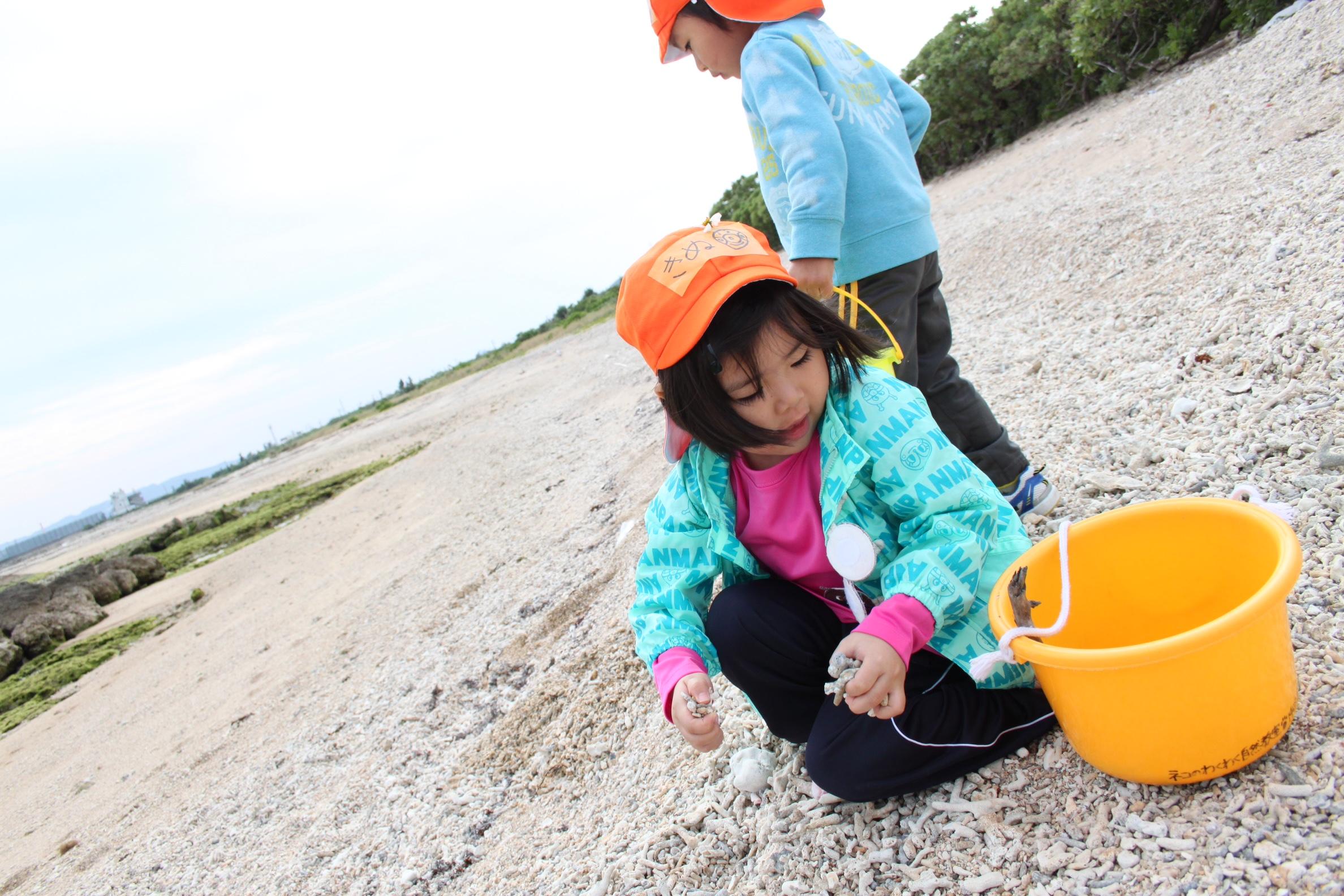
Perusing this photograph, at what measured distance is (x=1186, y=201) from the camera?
461 cm

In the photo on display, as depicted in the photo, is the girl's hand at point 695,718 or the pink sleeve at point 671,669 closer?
the girl's hand at point 695,718

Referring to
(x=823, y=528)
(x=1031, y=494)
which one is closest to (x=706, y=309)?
(x=823, y=528)

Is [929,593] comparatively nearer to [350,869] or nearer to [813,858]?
[813,858]

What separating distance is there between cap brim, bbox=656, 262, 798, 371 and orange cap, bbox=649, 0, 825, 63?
124 cm

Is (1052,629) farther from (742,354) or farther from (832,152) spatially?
(832,152)

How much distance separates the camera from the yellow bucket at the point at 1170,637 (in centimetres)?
128

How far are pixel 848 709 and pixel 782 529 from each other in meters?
0.42

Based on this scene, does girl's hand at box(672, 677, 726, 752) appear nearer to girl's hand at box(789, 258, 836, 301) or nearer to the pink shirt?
the pink shirt

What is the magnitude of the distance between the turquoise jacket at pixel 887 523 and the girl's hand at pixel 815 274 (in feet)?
1.82

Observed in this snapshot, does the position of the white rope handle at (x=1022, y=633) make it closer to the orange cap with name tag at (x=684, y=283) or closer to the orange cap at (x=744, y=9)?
the orange cap with name tag at (x=684, y=283)

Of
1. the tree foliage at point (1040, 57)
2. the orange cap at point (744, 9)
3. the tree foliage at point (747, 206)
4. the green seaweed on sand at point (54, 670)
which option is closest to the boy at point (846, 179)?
the orange cap at point (744, 9)

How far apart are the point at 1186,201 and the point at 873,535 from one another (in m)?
4.01

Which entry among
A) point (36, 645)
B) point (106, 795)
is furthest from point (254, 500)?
point (106, 795)

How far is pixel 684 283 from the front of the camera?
5.44 ft
